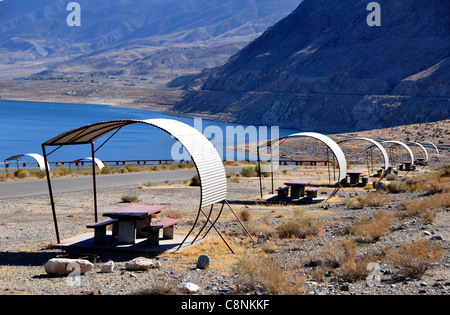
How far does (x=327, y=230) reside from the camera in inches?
518

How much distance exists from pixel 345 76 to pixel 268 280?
355 feet

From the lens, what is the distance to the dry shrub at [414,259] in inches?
323

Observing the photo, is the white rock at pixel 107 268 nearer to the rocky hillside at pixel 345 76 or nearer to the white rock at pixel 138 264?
the white rock at pixel 138 264

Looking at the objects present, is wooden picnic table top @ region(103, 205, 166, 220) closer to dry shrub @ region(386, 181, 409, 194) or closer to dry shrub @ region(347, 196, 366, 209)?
dry shrub @ region(347, 196, 366, 209)

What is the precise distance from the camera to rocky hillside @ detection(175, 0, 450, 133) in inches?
3875

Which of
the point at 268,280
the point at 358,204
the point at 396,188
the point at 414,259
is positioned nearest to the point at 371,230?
the point at 414,259

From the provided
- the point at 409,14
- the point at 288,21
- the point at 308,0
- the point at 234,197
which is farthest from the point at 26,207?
the point at 308,0

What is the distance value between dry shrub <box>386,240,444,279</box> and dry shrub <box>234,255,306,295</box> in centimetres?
155

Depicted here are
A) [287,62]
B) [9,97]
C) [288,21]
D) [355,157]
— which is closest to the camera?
[355,157]

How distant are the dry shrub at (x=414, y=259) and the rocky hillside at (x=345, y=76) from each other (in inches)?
3337
